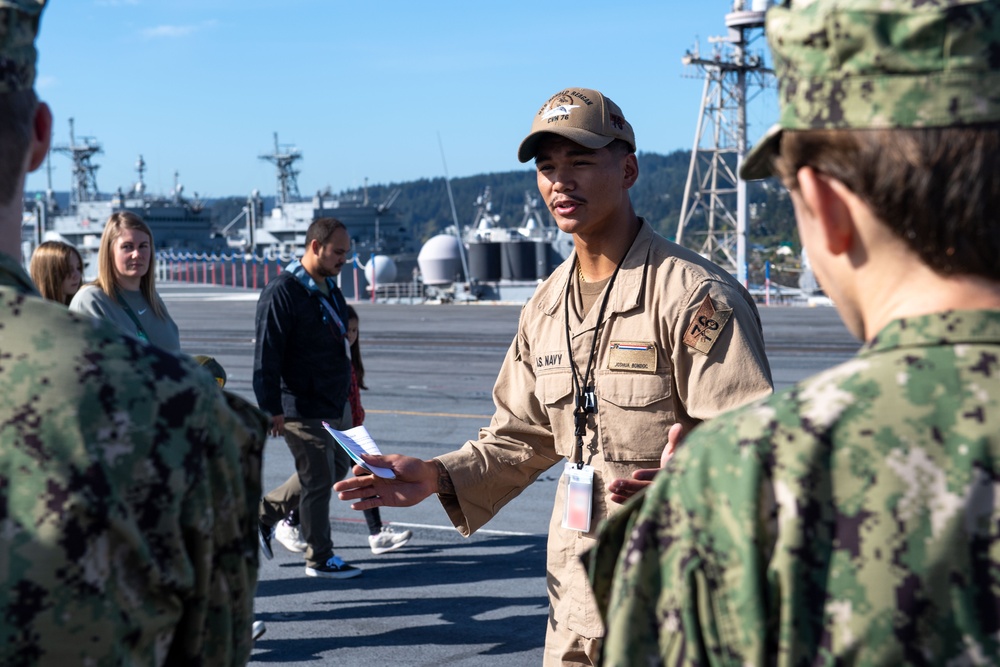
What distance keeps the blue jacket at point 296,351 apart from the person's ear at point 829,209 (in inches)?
236

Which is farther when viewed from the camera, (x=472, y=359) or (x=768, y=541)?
(x=472, y=359)

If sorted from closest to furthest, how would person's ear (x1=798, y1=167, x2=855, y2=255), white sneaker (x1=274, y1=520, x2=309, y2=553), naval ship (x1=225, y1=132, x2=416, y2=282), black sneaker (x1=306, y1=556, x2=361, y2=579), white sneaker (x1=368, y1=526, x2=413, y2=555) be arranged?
person's ear (x1=798, y1=167, x2=855, y2=255) < black sneaker (x1=306, y1=556, x2=361, y2=579) < white sneaker (x1=274, y1=520, x2=309, y2=553) < white sneaker (x1=368, y1=526, x2=413, y2=555) < naval ship (x1=225, y1=132, x2=416, y2=282)

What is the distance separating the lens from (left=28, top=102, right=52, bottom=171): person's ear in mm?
1728

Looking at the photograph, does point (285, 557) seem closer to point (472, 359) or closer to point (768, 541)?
point (768, 541)

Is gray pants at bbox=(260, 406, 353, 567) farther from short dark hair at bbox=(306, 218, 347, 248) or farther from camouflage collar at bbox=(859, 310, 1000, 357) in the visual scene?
camouflage collar at bbox=(859, 310, 1000, 357)

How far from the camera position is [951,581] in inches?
50.9

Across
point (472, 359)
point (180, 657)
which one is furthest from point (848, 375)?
point (472, 359)

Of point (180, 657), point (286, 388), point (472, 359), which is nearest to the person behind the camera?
point (180, 657)

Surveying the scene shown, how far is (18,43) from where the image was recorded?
167 cm

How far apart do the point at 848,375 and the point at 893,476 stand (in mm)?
135

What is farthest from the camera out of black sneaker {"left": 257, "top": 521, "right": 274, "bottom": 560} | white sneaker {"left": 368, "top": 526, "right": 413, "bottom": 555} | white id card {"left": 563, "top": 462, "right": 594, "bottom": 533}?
white sneaker {"left": 368, "top": 526, "right": 413, "bottom": 555}

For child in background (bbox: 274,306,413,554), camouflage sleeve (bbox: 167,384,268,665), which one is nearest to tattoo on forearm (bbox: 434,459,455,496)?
camouflage sleeve (bbox: 167,384,268,665)

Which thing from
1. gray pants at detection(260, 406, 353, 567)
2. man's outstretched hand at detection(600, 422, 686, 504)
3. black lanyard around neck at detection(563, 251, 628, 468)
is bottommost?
gray pants at detection(260, 406, 353, 567)

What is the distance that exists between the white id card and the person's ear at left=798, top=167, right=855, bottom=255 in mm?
2122
